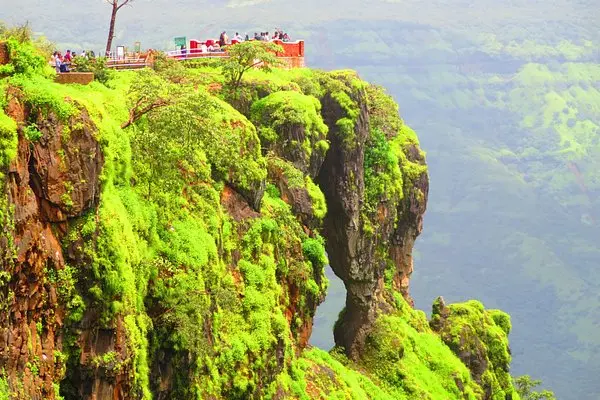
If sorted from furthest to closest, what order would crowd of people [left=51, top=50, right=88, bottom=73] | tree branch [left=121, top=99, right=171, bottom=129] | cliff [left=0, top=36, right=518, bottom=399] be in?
crowd of people [left=51, top=50, right=88, bottom=73] < tree branch [left=121, top=99, right=171, bottom=129] < cliff [left=0, top=36, right=518, bottom=399]

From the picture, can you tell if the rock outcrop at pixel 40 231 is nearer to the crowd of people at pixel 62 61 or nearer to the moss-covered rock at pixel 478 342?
the crowd of people at pixel 62 61

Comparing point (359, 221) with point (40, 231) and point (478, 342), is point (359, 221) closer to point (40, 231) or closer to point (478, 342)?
point (478, 342)

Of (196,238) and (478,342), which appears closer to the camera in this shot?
(196,238)

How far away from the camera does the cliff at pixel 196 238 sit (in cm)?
1856

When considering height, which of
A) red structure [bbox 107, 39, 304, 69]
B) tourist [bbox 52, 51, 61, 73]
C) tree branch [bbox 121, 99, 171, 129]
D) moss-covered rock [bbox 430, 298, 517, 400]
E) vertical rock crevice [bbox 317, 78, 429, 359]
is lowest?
moss-covered rock [bbox 430, 298, 517, 400]

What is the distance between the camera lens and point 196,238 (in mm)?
24328

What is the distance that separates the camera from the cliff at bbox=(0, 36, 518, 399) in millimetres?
18562

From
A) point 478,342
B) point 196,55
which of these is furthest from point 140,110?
point 478,342

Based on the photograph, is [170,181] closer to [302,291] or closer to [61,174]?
[61,174]

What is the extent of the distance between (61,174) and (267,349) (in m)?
9.95

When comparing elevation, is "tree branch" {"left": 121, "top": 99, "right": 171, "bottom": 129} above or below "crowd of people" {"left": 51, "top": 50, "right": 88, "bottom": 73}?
below

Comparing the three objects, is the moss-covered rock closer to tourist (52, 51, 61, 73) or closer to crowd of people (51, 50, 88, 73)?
crowd of people (51, 50, 88, 73)

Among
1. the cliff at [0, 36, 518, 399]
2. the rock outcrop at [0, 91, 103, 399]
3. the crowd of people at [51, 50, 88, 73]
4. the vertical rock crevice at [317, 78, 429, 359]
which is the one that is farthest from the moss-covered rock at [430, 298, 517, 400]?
the rock outcrop at [0, 91, 103, 399]

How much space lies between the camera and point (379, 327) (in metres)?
43.9
